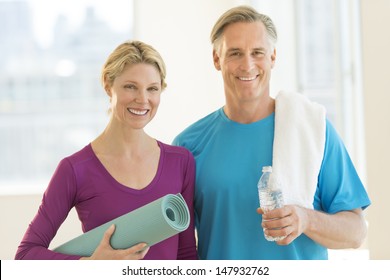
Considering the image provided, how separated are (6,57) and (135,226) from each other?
4.55 m

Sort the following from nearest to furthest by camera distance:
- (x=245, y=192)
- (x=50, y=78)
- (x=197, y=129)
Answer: (x=245, y=192) < (x=197, y=129) < (x=50, y=78)

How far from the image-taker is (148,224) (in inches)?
62.9

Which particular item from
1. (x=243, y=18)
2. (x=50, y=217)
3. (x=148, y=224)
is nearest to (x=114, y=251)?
(x=148, y=224)

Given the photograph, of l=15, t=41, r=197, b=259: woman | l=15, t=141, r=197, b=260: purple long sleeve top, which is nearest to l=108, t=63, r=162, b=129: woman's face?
l=15, t=41, r=197, b=259: woman

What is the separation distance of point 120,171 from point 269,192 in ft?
1.36

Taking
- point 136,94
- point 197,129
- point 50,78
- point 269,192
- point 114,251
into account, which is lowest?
point 114,251

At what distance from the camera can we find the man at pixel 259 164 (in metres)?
1.87

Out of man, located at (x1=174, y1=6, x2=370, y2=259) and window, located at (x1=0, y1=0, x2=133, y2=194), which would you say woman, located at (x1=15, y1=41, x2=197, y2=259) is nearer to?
man, located at (x1=174, y1=6, x2=370, y2=259)

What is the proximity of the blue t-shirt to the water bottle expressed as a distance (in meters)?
0.05

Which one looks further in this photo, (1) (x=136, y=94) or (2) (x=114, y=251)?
(1) (x=136, y=94)

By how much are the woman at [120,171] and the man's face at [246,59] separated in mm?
211

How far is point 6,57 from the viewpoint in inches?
228

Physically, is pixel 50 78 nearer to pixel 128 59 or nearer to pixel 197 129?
pixel 197 129

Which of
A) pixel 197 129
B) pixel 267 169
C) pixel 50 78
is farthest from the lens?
pixel 50 78
